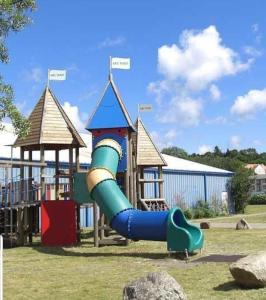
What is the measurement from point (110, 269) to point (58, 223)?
6476mm

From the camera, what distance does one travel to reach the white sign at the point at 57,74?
19.8 metres

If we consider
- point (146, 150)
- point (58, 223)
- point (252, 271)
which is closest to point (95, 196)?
point (58, 223)

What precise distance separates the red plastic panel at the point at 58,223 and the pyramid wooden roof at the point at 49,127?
2263mm

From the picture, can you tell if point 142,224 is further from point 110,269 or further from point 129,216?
point 110,269

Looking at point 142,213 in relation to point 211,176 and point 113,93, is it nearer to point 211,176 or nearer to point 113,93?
point 113,93

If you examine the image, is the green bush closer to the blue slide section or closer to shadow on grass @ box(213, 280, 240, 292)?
the blue slide section

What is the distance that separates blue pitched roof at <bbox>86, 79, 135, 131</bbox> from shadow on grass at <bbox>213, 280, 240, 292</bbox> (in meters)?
9.16

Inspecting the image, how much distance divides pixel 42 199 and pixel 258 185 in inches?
3127

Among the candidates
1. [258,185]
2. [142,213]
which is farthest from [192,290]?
[258,185]

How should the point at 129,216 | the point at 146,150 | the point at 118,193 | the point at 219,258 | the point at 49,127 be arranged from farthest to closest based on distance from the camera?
the point at 146,150
the point at 49,127
the point at 118,193
the point at 129,216
the point at 219,258

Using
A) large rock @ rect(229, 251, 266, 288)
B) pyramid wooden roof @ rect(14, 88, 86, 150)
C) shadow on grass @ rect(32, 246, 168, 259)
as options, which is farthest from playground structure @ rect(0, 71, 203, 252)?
large rock @ rect(229, 251, 266, 288)

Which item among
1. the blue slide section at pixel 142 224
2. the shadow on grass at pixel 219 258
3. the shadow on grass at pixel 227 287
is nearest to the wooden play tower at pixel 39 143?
the blue slide section at pixel 142 224

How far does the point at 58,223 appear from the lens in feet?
59.3

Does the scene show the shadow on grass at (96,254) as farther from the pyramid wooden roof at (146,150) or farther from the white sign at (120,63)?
the pyramid wooden roof at (146,150)
